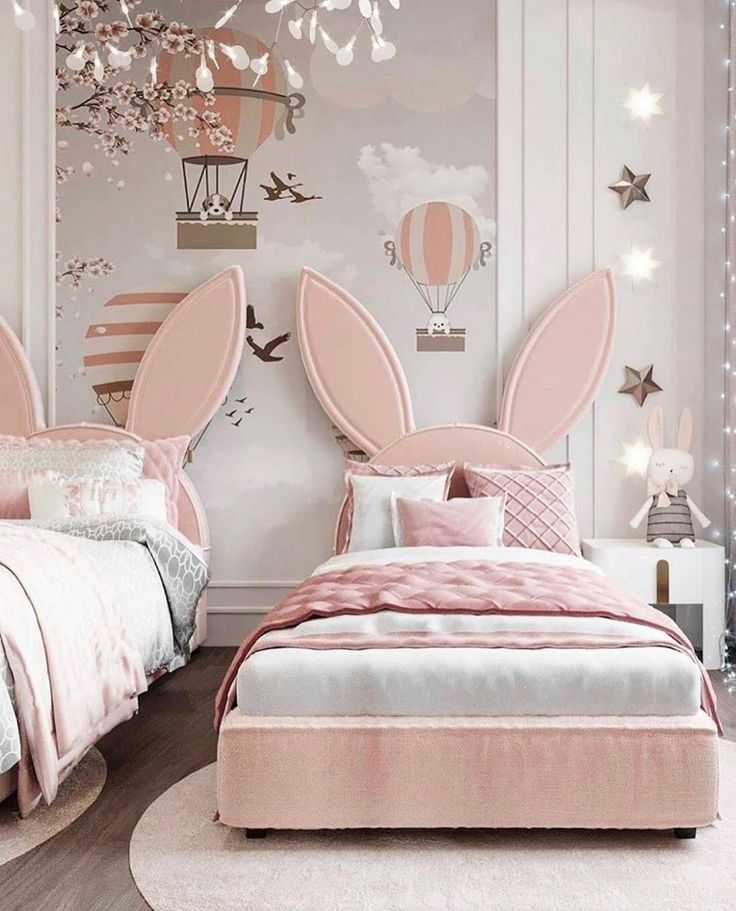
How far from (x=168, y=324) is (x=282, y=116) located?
42.5 inches

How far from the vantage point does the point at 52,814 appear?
2.36 meters

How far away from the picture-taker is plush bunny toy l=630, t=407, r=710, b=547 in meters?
4.07

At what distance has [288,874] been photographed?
2.01 meters

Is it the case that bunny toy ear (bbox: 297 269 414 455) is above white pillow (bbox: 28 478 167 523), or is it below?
above

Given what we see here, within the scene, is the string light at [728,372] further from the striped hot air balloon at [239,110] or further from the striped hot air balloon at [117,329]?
the striped hot air balloon at [117,329]

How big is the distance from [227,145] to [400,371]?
130cm

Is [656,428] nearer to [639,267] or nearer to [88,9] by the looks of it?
[639,267]

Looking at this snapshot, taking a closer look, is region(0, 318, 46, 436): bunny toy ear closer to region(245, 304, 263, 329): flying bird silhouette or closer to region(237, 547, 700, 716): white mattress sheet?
region(245, 304, 263, 329): flying bird silhouette

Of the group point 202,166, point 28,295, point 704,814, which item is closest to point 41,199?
point 28,295

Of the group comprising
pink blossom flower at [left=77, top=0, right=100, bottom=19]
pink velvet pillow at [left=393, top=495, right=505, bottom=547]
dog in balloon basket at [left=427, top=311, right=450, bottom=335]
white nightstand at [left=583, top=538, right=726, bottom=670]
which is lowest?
white nightstand at [left=583, top=538, right=726, bottom=670]

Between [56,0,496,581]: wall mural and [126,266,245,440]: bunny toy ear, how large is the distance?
0.43ft

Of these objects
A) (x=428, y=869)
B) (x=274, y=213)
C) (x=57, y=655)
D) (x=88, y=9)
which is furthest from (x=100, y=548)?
(x=88, y=9)

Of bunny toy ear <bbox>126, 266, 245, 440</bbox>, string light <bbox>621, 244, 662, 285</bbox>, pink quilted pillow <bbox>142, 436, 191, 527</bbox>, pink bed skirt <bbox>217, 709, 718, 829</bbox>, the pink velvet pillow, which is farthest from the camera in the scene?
string light <bbox>621, 244, 662, 285</bbox>

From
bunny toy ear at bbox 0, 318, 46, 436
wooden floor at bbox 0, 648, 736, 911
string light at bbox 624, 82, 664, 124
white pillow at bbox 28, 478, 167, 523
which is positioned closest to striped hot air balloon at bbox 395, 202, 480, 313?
string light at bbox 624, 82, 664, 124
